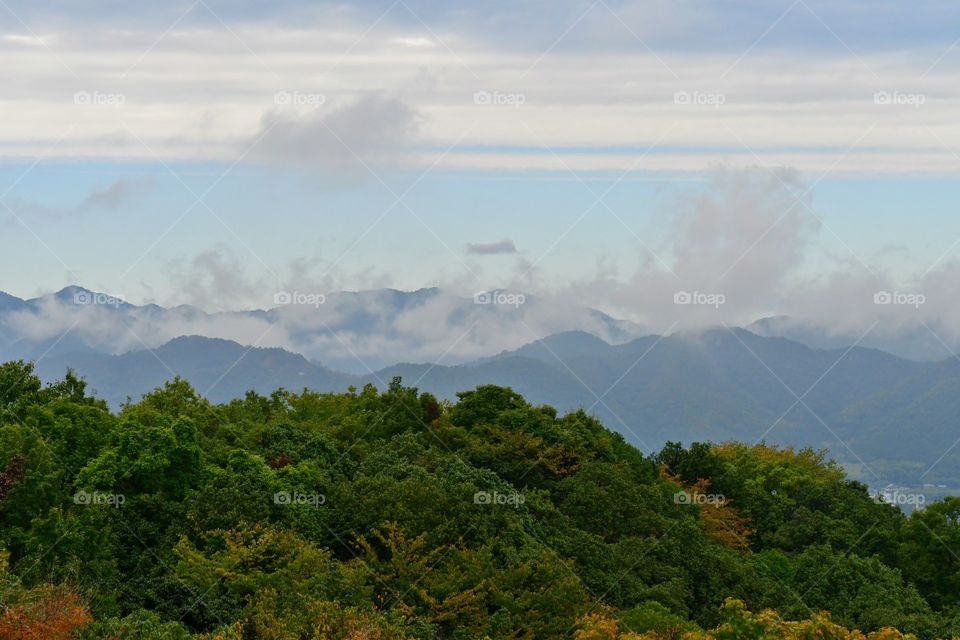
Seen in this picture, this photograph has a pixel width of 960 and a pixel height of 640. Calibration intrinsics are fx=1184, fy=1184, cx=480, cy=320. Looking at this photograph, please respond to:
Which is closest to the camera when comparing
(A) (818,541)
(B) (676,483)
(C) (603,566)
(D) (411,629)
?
(D) (411,629)

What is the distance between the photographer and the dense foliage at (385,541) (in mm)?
27141

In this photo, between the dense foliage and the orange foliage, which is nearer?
the orange foliage

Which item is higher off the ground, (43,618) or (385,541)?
(385,541)

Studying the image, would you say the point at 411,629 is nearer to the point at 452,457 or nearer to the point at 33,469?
the point at 33,469

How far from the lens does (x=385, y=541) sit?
3156 cm

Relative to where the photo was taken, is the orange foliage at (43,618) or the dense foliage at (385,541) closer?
the orange foliage at (43,618)

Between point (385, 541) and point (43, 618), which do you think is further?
point (385, 541)

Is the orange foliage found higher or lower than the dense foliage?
lower

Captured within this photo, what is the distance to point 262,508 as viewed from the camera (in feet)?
105

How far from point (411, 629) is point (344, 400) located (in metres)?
26.2

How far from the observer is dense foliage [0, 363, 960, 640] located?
1069 inches

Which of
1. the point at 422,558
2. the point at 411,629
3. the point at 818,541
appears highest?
the point at 818,541

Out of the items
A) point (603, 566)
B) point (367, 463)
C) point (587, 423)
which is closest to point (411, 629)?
point (603, 566)

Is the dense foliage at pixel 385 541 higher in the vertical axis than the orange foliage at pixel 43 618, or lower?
higher
